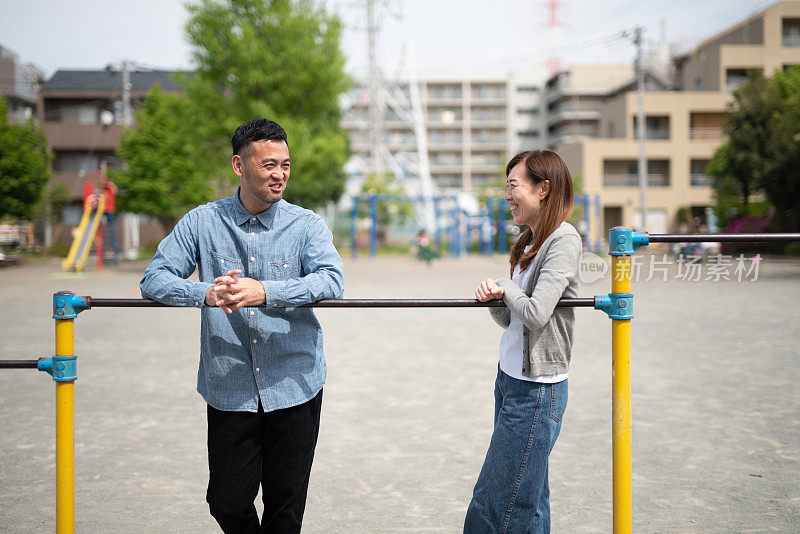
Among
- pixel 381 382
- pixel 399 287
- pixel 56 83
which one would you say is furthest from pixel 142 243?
pixel 381 382

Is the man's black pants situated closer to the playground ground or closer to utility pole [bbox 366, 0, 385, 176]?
the playground ground

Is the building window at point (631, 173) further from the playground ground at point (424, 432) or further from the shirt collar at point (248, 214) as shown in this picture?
the shirt collar at point (248, 214)

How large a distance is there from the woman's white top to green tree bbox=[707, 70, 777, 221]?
25984 mm

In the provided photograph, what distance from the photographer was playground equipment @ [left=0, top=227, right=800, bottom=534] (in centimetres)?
235

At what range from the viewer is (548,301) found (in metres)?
2.21

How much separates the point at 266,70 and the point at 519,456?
24.0m

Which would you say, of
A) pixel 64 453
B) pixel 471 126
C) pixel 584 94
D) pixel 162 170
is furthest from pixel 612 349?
pixel 471 126

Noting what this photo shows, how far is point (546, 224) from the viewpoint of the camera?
92.7 inches

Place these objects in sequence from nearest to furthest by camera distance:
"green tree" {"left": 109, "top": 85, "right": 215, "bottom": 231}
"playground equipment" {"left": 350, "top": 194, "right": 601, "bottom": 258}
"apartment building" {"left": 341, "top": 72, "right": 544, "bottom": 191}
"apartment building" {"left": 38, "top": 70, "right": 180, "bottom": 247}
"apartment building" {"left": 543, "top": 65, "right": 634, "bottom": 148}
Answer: "green tree" {"left": 109, "top": 85, "right": 215, "bottom": 231} < "playground equipment" {"left": 350, "top": 194, "right": 601, "bottom": 258} < "apartment building" {"left": 38, "top": 70, "right": 180, "bottom": 247} < "apartment building" {"left": 543, "top": 65, "right": 634, "bottom": 148} < "apartment building" {"left": 341, "top": 72, "right": 544, "bottom": 191}

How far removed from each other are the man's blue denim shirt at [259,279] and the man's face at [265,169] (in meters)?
0.10

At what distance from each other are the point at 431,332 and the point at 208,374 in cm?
725

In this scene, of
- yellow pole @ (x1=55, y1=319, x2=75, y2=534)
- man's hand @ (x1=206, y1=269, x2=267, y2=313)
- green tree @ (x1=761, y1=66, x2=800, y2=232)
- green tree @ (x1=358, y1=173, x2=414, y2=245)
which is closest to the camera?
man's hand @ (x1=206, y1=269, x2=267, y2=313)

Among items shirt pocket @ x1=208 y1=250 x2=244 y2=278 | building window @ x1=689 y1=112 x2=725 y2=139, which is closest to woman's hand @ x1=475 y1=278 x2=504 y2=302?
shirt pocket @ x1=208 y1=250 x2=244 y2=278

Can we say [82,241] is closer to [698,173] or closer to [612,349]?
[612,349]
